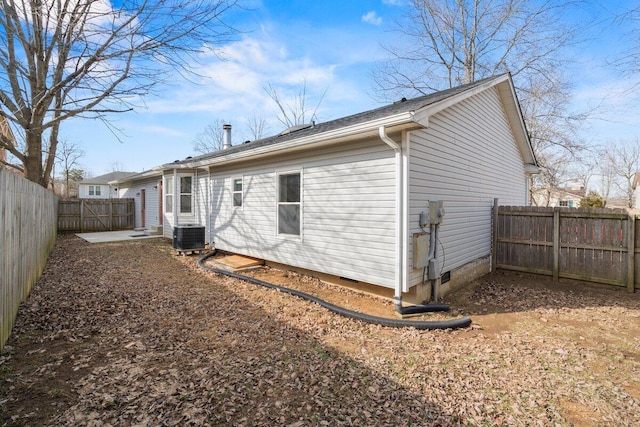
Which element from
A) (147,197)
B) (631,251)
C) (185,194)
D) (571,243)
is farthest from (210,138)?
(631,251)

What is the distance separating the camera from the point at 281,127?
23984 mm

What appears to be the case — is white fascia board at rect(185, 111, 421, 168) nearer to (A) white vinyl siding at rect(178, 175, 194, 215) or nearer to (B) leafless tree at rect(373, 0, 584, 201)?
(A) white vinyl siding at rect(178, 175, 194, 215)

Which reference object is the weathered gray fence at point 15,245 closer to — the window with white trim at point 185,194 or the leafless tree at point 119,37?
the leafless tree at point 119,37

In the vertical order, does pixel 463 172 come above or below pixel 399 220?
above

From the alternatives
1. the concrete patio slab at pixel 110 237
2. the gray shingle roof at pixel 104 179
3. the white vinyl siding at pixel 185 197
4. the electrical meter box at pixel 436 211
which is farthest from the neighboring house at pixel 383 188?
the gray shingle roof at pixel 104 179

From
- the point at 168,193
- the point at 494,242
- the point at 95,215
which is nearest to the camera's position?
the point at 494,242

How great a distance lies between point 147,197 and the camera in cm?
1716

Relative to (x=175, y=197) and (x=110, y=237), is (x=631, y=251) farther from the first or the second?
(x=110, y=237)

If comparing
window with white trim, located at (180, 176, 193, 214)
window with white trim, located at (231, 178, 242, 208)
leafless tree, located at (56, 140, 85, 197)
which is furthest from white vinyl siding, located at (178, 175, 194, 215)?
leafless tree, located at (56, 140, 85, 197)

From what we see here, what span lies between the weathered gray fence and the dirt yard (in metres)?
0.33

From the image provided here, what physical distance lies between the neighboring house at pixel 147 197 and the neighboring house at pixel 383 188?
7402mm

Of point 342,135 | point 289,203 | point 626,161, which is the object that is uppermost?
point 626,161

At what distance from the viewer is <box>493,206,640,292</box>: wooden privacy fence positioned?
619cm

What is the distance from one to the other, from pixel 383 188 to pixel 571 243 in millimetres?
4975
